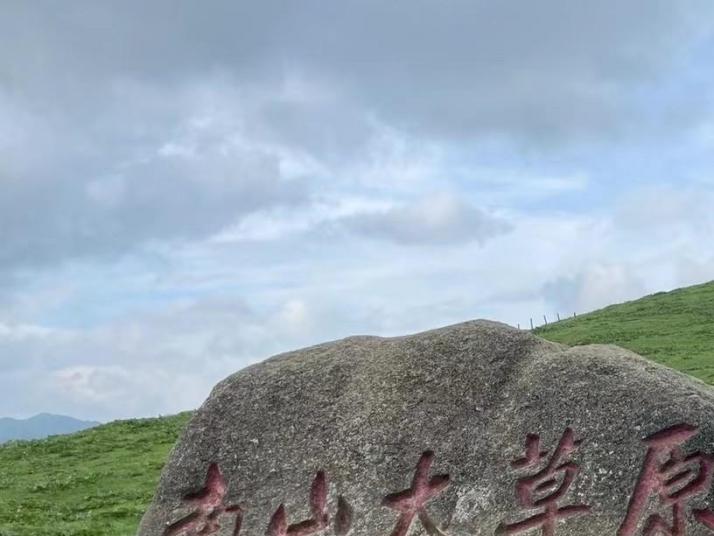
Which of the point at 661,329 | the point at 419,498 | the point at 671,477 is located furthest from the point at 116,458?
the point at 661,329

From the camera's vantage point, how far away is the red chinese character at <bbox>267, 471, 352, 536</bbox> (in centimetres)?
1216

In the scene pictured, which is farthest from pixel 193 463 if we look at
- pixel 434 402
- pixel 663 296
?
pixel 663 296

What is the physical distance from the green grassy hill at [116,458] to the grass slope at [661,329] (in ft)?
0.17

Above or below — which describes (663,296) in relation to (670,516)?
above

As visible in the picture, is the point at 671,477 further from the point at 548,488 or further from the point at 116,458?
the point at 116,458

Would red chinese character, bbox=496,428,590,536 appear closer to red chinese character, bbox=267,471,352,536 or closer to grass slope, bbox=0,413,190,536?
red chinese character, bbox=267,471,352,536

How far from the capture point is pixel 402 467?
12.2 metres

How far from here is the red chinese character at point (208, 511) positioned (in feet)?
41.1

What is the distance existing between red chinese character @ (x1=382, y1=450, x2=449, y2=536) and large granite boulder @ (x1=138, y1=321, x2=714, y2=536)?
1 cm

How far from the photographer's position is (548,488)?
468 inches

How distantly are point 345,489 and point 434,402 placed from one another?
1.52 metres

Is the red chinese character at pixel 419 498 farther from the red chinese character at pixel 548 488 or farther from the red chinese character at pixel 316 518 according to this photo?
the red chinese character at pixel 548 488

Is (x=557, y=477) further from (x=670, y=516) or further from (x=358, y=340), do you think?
(x=358, y=340)

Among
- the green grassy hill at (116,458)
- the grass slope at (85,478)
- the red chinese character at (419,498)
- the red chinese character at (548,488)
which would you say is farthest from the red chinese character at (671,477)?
the green grassy hill at (116,458)
